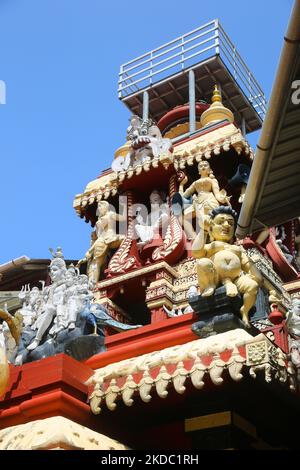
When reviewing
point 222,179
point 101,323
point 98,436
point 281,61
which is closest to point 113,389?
point 98,436

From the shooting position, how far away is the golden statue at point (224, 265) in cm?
867

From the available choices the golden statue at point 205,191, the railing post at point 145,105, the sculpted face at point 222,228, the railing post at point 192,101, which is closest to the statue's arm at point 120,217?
the golden statue at point 205,191

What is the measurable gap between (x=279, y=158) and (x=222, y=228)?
1.89 meters

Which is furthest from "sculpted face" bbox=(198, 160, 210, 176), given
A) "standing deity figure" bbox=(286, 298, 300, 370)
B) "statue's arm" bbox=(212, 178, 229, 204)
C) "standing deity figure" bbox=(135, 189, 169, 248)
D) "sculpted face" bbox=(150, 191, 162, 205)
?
"standing deity figure" bbox=(286, 298, 300, 370)

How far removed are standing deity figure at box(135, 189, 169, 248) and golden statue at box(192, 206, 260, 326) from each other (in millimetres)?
5894

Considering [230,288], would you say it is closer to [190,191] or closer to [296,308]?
[296,308]

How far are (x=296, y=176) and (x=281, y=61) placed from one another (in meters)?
1.92

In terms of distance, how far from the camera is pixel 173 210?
15492 mm

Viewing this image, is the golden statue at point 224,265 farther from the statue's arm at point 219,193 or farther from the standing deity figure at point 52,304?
the statue's arm at point 219,193

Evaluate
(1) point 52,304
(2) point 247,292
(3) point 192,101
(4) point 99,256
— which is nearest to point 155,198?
(4) point 99,256

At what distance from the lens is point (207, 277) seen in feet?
28.7

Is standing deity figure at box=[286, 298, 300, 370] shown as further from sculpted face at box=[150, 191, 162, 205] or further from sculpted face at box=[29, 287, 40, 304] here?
sculpted face at box=[150, 191, 162, 205]

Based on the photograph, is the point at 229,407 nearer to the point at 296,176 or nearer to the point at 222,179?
the point at 296,176

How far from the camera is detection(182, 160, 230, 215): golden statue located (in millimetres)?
14469
